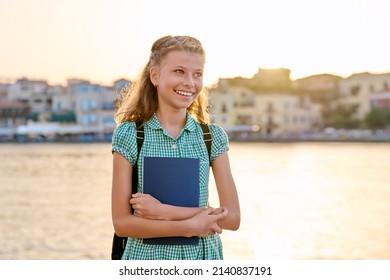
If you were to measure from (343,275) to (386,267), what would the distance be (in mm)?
96

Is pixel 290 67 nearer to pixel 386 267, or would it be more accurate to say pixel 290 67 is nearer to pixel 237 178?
pixel 237 178

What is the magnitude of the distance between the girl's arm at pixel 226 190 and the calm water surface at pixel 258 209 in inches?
203

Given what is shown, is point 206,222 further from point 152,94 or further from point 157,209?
point 152,94

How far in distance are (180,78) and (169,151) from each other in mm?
87

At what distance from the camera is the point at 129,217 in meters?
0.91

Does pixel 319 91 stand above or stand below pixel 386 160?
above

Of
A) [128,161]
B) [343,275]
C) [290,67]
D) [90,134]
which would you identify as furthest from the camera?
[90,134]

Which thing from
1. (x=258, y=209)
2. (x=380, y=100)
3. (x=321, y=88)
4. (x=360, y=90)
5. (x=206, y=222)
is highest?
(x=321, y=88)

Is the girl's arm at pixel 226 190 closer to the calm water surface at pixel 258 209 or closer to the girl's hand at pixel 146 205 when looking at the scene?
the girl's hand at pixel 146 205

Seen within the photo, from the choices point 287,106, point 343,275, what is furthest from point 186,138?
point 287,106

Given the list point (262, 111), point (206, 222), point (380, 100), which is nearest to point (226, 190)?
point (206, 222)

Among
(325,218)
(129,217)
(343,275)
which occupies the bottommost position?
(325,218)

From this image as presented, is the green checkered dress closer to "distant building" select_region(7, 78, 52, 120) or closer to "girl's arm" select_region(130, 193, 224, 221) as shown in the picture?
"girl's arm" select_region(130, 193, 224, 221)

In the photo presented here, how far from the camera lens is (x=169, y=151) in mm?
921
